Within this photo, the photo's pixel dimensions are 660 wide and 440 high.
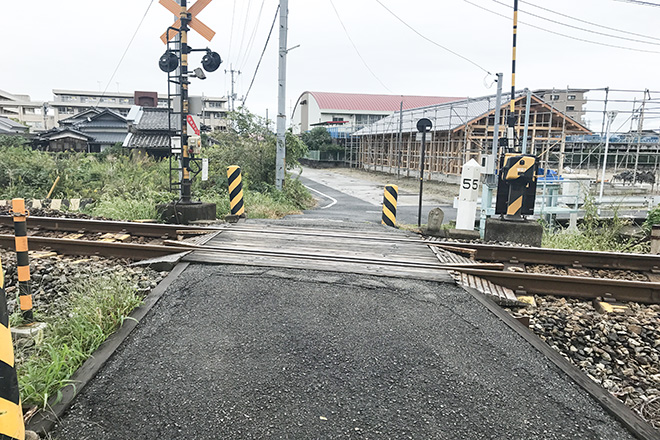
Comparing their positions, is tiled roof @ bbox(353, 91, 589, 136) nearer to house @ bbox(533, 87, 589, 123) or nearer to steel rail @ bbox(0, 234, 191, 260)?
house @ bbox(533, 87, 589, 123)

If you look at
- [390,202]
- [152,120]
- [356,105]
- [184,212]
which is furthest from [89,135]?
[356,105]

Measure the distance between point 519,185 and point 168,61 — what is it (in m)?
6.60

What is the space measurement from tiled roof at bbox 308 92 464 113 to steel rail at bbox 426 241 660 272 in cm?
5224

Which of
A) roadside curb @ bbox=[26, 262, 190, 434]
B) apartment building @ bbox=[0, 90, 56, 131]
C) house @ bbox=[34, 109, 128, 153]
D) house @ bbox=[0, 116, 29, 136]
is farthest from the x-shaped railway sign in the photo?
apartment building @ bbox=[0, 90, 56, 131]

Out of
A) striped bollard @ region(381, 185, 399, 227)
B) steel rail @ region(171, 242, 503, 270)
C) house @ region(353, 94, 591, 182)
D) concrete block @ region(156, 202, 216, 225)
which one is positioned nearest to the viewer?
steel rail @ region(171, 242, 503, 270)

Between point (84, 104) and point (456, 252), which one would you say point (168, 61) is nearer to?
point (456, 252)

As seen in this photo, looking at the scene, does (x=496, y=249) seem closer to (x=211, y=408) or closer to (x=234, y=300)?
(x=234, y=300)

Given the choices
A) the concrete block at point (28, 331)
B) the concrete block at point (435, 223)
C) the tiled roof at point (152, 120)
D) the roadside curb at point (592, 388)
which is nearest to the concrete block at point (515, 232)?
the concrete block at point (435, 223)

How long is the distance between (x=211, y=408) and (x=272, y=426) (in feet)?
1.35

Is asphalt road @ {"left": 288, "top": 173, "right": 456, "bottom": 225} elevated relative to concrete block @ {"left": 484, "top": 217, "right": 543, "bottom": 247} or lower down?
lower down

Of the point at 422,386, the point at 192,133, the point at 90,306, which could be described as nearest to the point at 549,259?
the point at 422,386

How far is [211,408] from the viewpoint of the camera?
9.37 feet

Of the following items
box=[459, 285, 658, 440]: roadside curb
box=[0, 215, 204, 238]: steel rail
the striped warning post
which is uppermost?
the striped warning post

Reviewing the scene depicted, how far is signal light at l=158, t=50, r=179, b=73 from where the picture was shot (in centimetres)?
853
